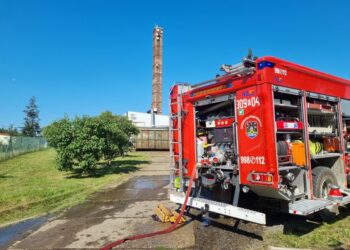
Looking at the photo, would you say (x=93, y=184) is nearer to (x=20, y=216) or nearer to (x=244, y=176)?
(x=20, y=216)

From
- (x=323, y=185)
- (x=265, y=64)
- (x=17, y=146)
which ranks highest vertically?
(x=265, y=64)

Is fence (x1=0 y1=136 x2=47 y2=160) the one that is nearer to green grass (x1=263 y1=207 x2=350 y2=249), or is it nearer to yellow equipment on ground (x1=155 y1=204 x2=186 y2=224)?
yellow equipment on ground (x1=155 y1=204 x2=186 y2=224)

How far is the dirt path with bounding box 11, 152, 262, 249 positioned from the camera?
5215 millimetres

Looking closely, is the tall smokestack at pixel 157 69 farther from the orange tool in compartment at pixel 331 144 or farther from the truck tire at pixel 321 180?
the truck tire at pixel 321 180

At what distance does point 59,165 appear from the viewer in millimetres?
14047

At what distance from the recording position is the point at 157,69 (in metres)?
50.4

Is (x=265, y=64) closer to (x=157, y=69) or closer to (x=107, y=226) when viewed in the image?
(x=107, y=226)

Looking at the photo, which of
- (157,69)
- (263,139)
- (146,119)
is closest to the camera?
(263,139)

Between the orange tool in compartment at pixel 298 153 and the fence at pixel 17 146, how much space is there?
2312 centimetres

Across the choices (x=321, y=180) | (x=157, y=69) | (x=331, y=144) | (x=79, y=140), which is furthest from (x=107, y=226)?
A: (x=157, y=69)

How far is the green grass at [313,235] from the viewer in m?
4.89

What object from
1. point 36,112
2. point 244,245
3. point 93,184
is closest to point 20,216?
point 93,184

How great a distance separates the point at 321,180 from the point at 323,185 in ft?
0.71

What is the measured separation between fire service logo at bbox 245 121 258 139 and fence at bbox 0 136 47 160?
22.8 m
